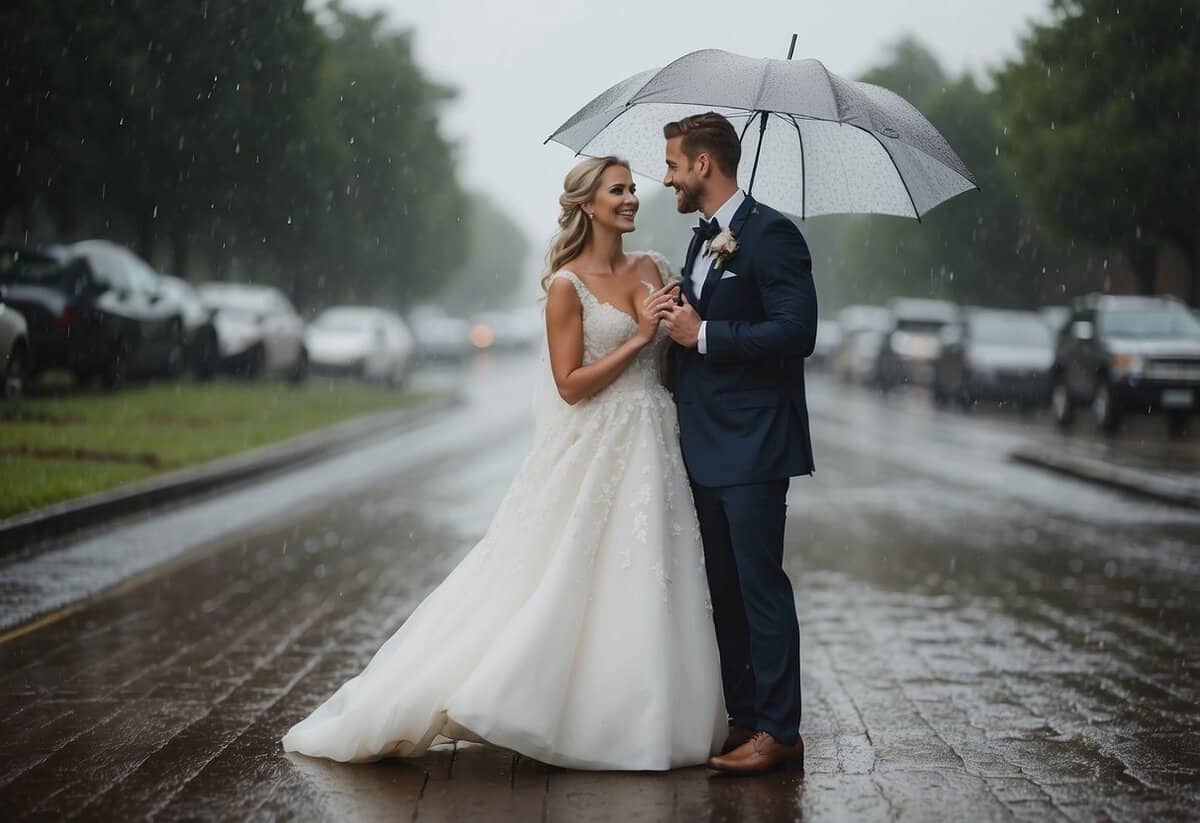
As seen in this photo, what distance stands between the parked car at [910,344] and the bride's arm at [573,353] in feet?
108

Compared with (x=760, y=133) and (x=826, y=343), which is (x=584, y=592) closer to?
(x=760, y=133)

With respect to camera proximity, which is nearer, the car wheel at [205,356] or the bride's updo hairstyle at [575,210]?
the bride's updo hairstyle at [575,210]

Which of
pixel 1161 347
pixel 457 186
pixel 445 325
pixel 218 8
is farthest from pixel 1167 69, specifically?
pixel 457 186

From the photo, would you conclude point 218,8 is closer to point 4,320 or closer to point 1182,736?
point 4,320

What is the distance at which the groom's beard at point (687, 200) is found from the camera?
5.18 m

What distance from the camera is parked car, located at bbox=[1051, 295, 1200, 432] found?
23.2m

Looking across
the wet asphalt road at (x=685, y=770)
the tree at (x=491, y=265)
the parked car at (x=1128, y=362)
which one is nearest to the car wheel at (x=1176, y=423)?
the parked car at (x=1128, y=362)

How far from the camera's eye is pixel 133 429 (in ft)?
57.0

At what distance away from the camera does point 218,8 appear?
95.0 feet

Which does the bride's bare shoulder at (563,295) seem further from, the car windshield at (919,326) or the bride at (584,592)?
the car windshield at (919,326)

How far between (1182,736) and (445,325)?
194 ft

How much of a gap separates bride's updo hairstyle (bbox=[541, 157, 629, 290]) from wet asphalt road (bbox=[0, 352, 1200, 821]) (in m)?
1.65

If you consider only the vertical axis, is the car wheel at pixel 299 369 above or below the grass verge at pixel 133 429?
above

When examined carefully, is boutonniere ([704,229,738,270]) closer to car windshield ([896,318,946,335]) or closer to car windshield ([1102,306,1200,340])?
car windshield ([1102,306,1200,340])
